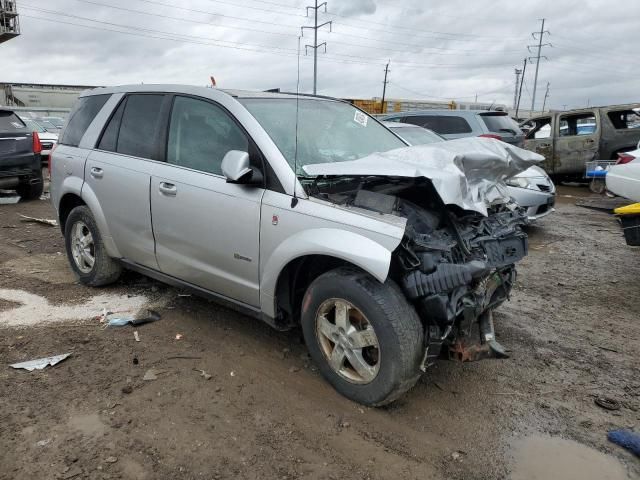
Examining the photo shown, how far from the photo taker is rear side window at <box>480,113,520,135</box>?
9.52 m

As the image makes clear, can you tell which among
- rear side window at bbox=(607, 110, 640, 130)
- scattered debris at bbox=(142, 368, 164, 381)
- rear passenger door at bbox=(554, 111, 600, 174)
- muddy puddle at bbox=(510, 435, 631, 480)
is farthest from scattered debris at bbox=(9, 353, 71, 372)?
rear side window at bbox=(607, 110, 640, 130)

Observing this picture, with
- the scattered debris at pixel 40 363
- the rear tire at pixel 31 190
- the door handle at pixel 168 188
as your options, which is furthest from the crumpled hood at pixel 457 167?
the rear tire at pixel 31 190

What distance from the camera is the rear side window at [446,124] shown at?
9.52 m

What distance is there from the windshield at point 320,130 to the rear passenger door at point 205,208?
22cm

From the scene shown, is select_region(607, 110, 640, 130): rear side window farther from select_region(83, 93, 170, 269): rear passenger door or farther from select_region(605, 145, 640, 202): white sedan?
select_region(83, 93, 170, 269): rear passenger door

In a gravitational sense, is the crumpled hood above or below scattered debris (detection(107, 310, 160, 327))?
above

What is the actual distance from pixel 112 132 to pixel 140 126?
441 millimetres

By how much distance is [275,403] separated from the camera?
311 centimetres

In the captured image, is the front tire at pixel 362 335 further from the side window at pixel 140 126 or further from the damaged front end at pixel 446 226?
the side window at pixel 140 126

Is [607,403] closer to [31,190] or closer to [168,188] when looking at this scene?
[168,188]

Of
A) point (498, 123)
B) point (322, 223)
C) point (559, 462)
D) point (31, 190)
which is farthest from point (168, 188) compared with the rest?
point (31, 190)

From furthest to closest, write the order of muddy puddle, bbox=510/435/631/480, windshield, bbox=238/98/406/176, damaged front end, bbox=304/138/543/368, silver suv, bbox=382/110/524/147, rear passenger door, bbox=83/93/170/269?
silver suv, bbox=382/110/524/147
rear passenger door, bbox=83/93/170/269
windshield, bbox=238/98/406/176
damaged front end, bbox=304/138/543/368
muddy puddle, bbox=510/435/631/480

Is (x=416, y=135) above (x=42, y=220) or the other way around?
above

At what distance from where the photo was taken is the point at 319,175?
3189 mm
